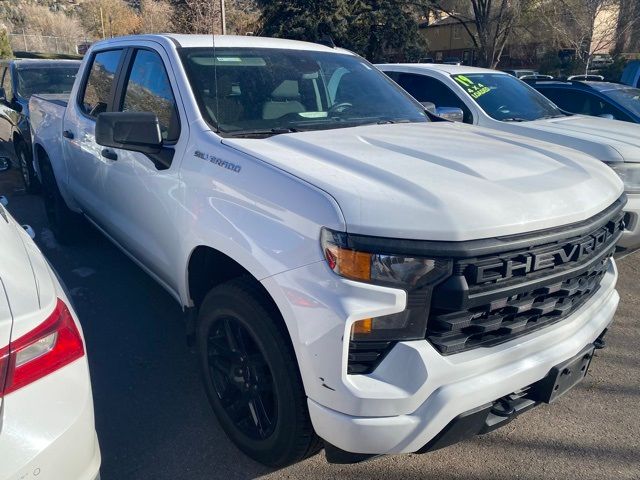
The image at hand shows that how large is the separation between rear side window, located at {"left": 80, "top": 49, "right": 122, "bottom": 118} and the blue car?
626 centimetres

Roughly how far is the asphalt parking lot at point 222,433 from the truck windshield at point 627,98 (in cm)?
449

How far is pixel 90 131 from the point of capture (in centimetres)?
401

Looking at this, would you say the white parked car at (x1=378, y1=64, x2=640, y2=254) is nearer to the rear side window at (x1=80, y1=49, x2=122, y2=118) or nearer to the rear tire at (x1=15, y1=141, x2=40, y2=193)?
the rear side window at (x1=80, y1=49, x2=122, y2=118)

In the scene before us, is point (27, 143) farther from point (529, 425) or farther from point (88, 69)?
point (529, 425)

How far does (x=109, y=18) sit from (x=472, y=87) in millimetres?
43239

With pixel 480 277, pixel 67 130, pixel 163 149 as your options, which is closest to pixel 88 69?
pixel 67 130

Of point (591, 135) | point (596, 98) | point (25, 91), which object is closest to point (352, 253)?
point (591, 135)

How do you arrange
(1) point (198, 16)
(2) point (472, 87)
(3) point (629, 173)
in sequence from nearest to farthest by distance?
(3) point (629, 173), (2) point (472, 87), (1) point (198, 16)

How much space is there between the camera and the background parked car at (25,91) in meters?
7.41

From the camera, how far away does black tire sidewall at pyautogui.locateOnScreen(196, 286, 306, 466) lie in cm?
213

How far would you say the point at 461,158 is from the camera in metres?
2.46

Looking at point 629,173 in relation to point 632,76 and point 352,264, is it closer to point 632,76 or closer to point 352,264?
point 352,264

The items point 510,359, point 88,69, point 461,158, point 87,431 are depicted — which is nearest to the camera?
point 87,431

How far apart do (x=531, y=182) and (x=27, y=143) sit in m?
6.92
